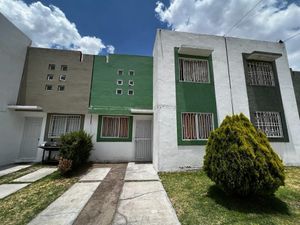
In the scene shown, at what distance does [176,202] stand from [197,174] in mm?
2598

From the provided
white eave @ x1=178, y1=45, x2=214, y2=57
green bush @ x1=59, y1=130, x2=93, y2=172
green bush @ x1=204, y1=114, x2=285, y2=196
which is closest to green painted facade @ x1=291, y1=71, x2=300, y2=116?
white eave @ x1=178, y1=45, x2=214, y2=57

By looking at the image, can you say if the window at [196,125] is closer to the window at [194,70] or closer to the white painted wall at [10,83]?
the window at [194,70]

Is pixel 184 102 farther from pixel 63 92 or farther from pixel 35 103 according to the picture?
pixel 35 103

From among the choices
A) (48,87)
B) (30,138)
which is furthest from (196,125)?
(30,138)

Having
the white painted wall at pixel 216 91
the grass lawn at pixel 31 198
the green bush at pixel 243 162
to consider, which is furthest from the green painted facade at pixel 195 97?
the grass lawn at pixel 31 198

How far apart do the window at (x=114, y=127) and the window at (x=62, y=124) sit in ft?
5.44

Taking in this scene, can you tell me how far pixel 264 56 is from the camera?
8.11m

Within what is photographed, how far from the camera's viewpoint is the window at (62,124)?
9.05 metres

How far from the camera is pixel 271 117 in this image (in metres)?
7.95

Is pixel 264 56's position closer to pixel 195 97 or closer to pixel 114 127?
pixel 195 97

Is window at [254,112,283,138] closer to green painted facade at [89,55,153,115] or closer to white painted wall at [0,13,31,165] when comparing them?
green painted facade at [89,55,153,115]

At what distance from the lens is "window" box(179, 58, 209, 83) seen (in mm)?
7793

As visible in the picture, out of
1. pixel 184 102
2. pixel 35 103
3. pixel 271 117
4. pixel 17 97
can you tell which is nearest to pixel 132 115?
A: pixel 184 102

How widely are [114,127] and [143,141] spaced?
2.07m
